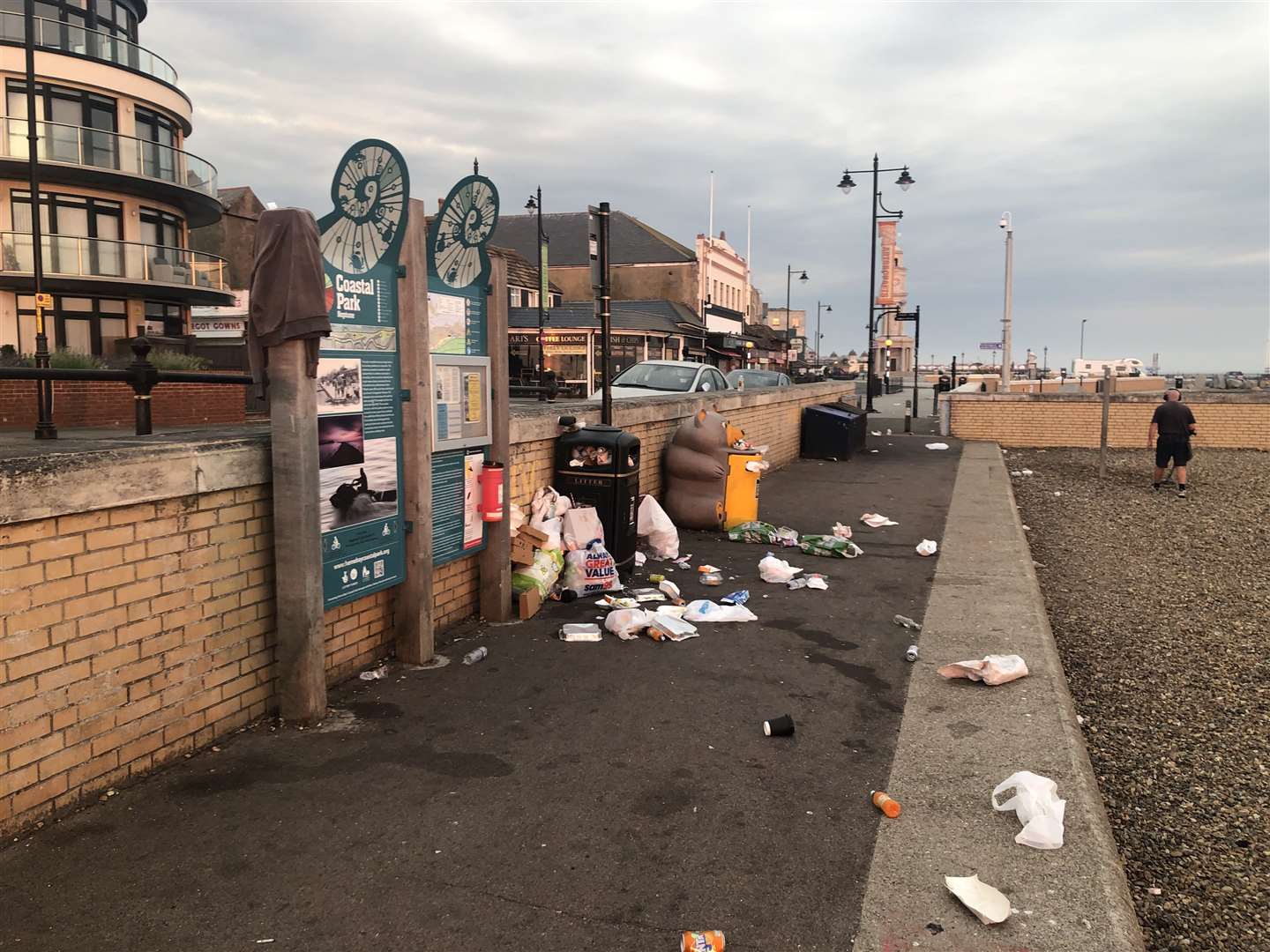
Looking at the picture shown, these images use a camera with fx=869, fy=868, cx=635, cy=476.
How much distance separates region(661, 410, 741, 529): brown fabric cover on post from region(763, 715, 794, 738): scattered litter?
5784 mm

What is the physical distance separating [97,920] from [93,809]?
2.67 ft

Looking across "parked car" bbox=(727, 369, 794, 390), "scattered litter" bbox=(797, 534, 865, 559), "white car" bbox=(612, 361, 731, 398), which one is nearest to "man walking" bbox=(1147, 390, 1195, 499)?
"white car" bbox=(612, 361, 731, 398)

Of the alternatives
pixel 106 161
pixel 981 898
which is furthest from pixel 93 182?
pixel 981 898

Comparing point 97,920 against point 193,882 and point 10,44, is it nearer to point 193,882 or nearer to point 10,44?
point 193,882

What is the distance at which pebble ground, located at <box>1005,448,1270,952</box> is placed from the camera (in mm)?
3451

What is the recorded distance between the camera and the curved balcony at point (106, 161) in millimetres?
26594

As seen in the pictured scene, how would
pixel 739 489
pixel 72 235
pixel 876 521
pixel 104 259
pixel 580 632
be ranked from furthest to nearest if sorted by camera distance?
pixel 104 259 < pixel 72 235 < pixel 876 521 < pixel 739 489 < pixel 580 632

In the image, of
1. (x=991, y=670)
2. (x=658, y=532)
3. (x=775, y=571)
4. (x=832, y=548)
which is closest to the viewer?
(x=991, y=670)

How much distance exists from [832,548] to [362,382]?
587cm

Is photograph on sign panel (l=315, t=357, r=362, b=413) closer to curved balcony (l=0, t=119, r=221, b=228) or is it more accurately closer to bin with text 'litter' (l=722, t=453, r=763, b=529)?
bin with text 'litter' (l=722, t=453, r=763, b=529)

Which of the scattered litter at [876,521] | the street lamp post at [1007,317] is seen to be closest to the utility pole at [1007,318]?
the street lamp post at [1007,317]

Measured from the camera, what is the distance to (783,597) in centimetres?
766

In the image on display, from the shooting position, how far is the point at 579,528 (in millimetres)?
7641

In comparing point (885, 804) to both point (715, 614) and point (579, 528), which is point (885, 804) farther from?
point (579, 528)
